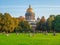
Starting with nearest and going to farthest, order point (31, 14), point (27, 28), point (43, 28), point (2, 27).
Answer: point (2, 27), point (27, 28), point (43, 28), point (31, 14)

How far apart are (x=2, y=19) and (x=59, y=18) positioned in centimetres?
2142

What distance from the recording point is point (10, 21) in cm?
9012

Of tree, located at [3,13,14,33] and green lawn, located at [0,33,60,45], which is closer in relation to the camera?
green lawn, located at [0,33,60,45]

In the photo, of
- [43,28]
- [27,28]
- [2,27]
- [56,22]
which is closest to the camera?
[2,27]

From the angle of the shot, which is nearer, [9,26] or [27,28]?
[9,26]

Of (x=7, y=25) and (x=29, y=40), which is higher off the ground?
(x=29, y=40)

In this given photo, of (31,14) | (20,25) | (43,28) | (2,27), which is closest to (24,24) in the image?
(20,25)

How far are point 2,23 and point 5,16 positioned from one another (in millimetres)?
3743

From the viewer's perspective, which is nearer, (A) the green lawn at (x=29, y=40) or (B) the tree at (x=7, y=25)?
(A) the green lawn at (x=29, y=40)

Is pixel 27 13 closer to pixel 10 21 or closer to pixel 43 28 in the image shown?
pixel 43 28

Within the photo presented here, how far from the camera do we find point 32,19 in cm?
19562

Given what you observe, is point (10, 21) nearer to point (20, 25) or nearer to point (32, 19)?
point (20, 25)

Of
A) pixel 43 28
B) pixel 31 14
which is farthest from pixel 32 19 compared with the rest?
pixel 43 28

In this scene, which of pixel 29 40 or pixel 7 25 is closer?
pixel 29 40
